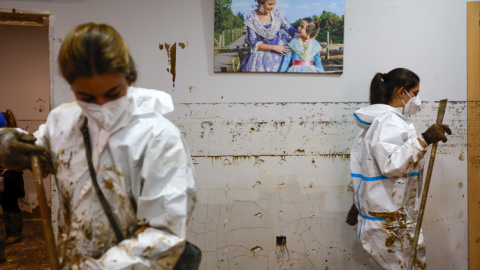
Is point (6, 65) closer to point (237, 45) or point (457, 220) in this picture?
point (237, 45)

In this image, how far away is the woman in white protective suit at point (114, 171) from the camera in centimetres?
99

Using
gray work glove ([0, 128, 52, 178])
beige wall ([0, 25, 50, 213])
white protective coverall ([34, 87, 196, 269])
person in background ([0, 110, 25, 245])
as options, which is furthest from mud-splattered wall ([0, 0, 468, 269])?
beige wall ([0, 25, 50, 213])

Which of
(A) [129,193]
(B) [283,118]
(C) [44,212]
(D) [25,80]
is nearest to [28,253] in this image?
(D) [25,80]

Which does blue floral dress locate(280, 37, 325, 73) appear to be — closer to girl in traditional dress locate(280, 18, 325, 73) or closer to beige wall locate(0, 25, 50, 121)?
girl in traditional dress locate(280, 18, 325, 73)

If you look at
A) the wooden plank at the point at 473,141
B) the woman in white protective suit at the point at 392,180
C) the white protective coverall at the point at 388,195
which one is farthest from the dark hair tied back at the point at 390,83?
the wooden plank at the point at 473,141

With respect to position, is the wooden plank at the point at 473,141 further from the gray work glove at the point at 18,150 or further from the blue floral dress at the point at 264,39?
the gray work glove at the point at 18,150

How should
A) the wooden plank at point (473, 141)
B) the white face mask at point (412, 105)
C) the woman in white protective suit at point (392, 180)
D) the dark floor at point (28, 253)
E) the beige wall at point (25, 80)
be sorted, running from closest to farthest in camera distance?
1. the woman in white protective suit at point (392, 180)
2. the white face mask at point (412, 105)
3. the wooden plank at point (473, 141)
4. the dark floor at point (28, 253)
5. the beige wall at point (25, 80)

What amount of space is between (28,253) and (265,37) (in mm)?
2996

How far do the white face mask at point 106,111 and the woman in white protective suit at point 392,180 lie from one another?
1.50 m

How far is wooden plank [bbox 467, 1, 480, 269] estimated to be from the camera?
2.77 m

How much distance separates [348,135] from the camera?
2.71 metres

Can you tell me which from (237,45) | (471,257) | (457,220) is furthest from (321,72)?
(471,257)

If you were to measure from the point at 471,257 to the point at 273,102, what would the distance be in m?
1.83

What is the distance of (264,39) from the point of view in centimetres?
262
